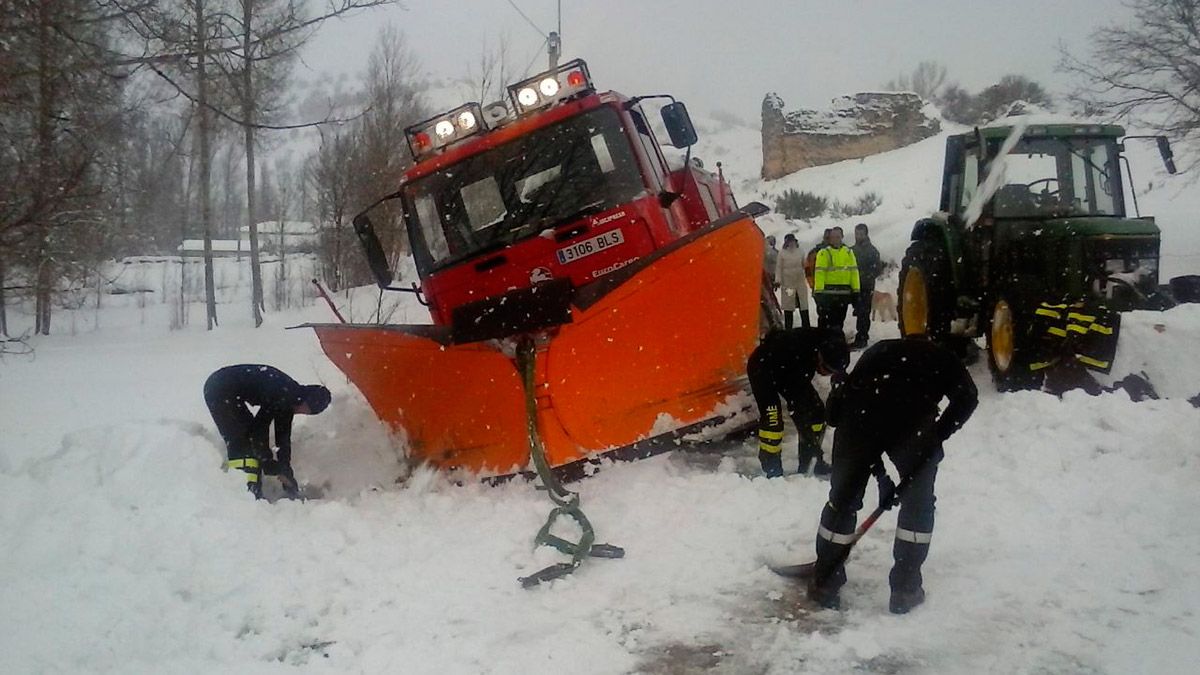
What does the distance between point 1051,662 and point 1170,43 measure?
19.1 metres

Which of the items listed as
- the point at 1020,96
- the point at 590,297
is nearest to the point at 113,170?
the point at 590,297

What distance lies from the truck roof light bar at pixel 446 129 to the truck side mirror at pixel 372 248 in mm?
692

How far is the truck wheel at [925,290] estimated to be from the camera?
8180mm

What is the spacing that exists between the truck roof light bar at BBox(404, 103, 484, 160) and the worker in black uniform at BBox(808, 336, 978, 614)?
3.87 metres

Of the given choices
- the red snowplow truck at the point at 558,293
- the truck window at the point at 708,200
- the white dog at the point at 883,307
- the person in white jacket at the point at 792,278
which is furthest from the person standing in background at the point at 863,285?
the red snowplow truck at the point at 558,293

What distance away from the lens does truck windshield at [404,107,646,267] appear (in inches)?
243

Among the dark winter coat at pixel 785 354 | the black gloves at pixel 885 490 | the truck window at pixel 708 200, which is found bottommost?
the black gloves at pixel 885 490

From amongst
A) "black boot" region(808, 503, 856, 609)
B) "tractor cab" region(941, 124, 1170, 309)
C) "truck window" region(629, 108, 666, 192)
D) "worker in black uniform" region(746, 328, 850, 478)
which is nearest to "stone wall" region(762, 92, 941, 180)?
"tractor cab" region(941, 124, 1170, 309)

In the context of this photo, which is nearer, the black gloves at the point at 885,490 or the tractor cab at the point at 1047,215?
the black gloves at the point at 885,490

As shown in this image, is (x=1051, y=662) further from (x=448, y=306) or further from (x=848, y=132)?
(x=848, y=132)

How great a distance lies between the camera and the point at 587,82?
6.47 m

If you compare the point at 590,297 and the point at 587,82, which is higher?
the point at 587,82

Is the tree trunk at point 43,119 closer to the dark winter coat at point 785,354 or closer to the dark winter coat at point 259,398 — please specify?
the dark winter coat at point 259,398

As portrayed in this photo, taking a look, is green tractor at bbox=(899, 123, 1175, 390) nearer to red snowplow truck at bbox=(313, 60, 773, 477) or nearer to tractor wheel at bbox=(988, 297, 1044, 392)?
tractor wheel at bbox=(988, 297, 1044, 392)
